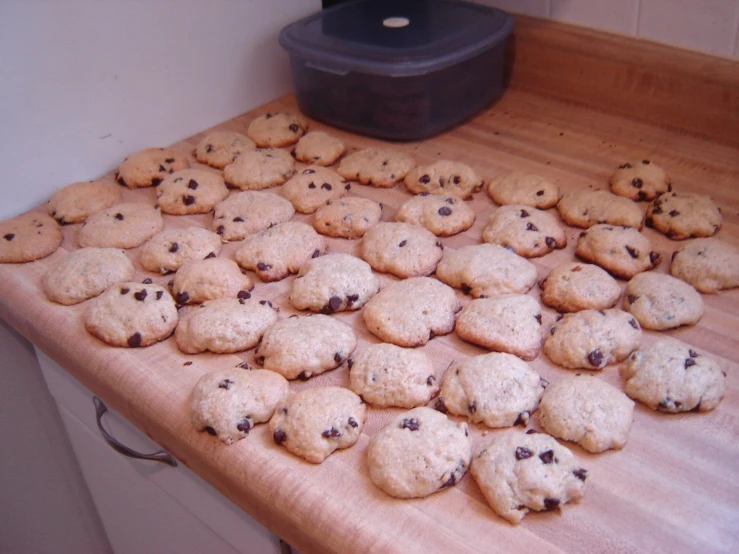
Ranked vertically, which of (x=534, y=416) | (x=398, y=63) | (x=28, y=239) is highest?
(x=398, y=63)

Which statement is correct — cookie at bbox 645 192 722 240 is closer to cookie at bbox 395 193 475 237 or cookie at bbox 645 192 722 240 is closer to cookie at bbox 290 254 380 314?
cookie at bbox 395 193 475 237

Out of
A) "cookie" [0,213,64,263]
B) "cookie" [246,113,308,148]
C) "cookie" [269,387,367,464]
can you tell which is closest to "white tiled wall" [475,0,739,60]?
"cookie" [246,113,308,148]

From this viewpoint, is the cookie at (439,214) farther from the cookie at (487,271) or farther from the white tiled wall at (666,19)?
the white tiled wall at (666,19)

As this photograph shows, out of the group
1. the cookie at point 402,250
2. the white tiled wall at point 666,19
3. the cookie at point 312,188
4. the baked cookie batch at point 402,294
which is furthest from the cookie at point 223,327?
the white tiled wall at point 666,19

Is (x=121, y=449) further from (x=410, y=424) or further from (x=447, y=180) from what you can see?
(x=447, y=180)

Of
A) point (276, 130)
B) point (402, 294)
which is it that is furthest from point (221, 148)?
point (402, 294)

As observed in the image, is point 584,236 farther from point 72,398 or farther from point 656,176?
point 72,398
